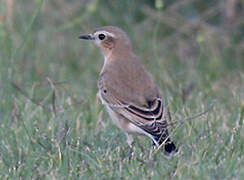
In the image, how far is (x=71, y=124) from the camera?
669cm

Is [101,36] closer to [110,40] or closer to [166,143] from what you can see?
[110,40]

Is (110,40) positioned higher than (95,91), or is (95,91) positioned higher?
(110,40)

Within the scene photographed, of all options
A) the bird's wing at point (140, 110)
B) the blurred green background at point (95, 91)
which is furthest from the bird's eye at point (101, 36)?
the bird's wing at point (140, 110)

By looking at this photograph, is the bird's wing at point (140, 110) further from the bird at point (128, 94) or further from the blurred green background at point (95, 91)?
the blurred green background at point (95, 91)

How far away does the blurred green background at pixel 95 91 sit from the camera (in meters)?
5.50

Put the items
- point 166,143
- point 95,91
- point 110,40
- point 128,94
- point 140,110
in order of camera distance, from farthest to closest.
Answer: point 95,91 < point 110,40 < point 128,94 < point 140,110 < point 166,143

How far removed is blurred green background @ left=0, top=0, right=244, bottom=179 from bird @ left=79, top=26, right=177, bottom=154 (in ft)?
0.73

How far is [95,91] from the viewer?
8859 mm

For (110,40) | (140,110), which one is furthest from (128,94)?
(110,40)

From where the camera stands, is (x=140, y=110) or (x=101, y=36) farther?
(x=101, y=36)

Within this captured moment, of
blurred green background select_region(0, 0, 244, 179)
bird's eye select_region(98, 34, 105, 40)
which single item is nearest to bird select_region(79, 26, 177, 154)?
bird's eye select_region(98, 34, 105, 40)

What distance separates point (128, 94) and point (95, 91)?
2.43 m

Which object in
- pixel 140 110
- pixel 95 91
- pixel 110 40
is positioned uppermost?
pixel 110 40

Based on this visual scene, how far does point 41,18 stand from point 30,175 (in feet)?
21.8
